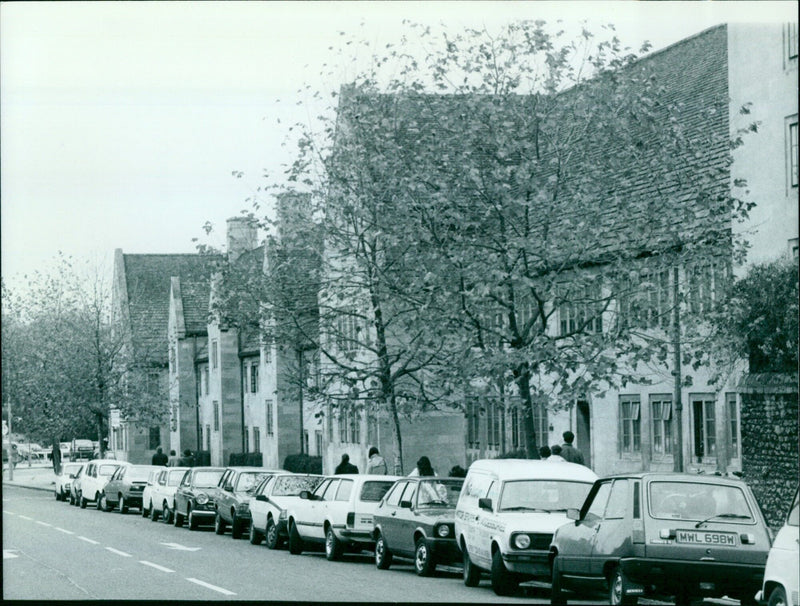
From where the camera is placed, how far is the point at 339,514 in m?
24.9

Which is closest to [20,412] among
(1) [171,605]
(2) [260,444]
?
(2) [260,444]

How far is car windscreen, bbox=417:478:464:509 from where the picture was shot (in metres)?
21.8

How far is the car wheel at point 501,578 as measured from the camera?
18266 millimetres

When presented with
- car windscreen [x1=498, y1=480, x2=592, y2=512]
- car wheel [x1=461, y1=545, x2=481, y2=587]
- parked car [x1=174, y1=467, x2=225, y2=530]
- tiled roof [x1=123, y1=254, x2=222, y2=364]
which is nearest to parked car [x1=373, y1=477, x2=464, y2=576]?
car wheel [x1=461, y1=545, x2=481, y2=587]

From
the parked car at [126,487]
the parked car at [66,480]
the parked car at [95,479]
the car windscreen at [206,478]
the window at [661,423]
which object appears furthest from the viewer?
the parked car at [66,480]

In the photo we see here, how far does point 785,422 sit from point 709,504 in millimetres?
10794

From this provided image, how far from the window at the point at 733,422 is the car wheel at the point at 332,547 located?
9679mm

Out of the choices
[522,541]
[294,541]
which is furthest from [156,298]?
[522,541]

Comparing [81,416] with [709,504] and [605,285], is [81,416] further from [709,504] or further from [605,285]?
[709,504]

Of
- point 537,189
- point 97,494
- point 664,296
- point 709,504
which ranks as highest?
point 537,189

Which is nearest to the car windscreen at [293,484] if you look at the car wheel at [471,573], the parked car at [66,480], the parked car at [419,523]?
the parked car at [419,523]

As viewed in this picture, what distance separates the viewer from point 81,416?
226 feet

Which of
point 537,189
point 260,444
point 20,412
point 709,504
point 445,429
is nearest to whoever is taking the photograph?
point 709,504

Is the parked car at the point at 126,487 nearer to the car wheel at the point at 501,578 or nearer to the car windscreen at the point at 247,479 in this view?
the car windscreen at the point at 247,479
